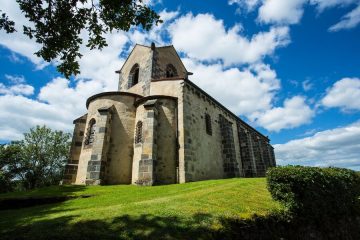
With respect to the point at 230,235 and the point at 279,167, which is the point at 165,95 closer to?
the point at 279,167

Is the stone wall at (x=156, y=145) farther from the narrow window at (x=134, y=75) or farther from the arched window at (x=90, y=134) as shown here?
the narrow window at (x=134, y=75)

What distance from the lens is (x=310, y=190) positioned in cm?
776

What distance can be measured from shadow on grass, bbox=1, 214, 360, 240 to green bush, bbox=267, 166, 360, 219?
1470 millimetres

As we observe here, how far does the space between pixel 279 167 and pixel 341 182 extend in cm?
371

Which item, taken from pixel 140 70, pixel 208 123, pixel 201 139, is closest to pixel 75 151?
pixel 140 70

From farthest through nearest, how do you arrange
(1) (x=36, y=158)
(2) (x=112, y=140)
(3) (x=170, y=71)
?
(1) (x=36, y=158)
(3) (x=170, y=71)
(2) (x=112, y=140)

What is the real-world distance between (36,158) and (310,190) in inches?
1413

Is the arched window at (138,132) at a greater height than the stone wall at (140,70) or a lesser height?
lesser

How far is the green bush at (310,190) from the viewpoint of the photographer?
287 inches

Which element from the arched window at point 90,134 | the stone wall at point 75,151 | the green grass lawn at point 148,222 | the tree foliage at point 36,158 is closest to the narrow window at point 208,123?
the arched window at point 90,134

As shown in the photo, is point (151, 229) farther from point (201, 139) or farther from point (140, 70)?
point (140, 70)

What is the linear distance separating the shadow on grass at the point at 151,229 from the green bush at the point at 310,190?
1.47 m

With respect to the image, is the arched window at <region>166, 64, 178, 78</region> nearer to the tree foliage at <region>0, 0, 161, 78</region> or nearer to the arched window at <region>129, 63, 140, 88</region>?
the arched window at <region>129, 63, 140, 88</region>

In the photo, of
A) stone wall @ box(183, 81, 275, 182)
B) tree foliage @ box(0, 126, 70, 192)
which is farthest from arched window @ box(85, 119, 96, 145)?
tree foliage @ box(0, 126, 70, 192)
